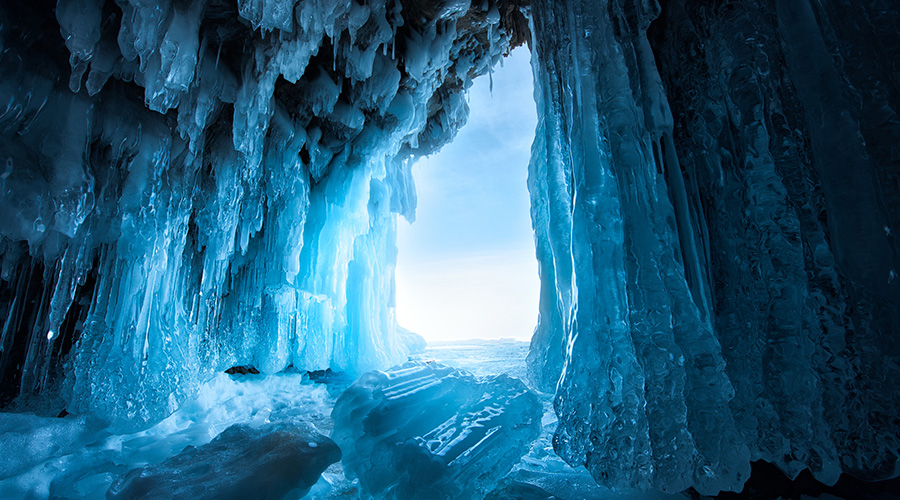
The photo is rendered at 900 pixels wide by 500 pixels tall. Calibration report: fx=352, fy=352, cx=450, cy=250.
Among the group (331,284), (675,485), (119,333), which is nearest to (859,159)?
(675,485)

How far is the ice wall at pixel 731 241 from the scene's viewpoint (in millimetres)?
1342

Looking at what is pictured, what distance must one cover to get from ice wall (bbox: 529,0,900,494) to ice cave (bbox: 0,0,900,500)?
0.01 m

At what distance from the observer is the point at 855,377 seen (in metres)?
1.38

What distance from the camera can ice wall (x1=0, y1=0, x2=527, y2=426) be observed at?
2.95 metres

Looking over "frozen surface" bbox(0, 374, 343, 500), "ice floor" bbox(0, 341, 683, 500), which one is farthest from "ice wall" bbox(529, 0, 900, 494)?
"frozen surface" bbox(0, 374, 343, 500)

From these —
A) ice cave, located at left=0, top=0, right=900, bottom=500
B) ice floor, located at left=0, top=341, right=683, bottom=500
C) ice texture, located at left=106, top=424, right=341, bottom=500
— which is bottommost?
ice floor, located at left=0, top=341, right=683, bottom=500

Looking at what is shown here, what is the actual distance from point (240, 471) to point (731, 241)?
304cm

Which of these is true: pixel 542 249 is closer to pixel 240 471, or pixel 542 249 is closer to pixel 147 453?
pixel 240 471

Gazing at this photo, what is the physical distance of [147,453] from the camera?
9.04 feet

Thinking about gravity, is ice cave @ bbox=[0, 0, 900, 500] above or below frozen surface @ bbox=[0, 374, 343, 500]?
above

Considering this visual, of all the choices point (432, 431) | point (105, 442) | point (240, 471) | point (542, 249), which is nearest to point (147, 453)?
point (105, 442)

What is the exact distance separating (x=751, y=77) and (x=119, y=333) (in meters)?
5.75

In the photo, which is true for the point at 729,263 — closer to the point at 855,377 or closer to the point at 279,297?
the point at 855,377

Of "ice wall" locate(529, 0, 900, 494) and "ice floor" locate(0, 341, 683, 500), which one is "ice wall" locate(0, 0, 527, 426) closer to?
"ice floor" locate(0, 341, 683, 500)
